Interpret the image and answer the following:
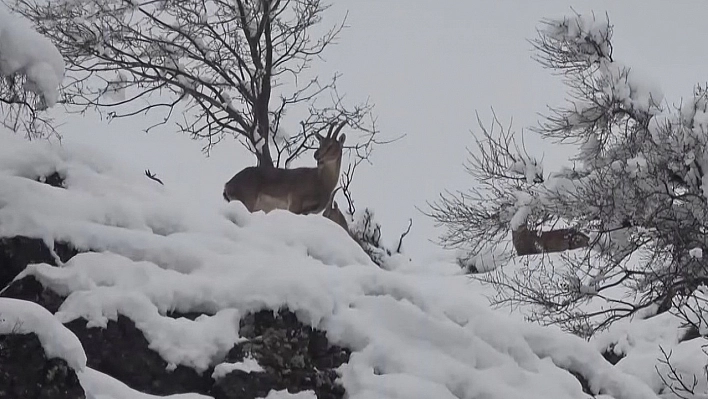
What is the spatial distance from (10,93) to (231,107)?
30.8 ft

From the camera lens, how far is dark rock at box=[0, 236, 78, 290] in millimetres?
6066

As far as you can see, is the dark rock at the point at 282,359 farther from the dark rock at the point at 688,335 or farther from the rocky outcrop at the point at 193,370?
the dark rock at the point at 688,335

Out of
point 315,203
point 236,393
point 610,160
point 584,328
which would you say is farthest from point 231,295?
point 610,160

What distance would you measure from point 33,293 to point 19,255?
0.44 m

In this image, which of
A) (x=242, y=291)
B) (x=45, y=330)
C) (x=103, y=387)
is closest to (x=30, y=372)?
(x=45, y=330)

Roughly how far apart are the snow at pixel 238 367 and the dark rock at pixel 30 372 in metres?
1.20

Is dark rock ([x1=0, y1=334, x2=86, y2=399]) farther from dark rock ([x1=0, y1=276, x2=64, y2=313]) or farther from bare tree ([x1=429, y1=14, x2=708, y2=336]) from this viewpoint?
bare tree ([x1=429, y1=14, x2=708, y2=336])

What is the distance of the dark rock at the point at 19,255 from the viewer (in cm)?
607

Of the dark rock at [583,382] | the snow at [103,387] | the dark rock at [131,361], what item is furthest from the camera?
the dark rock at [583,382]

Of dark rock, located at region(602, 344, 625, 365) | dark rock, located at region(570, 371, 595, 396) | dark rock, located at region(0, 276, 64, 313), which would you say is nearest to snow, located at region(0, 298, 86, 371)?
dark rock, located at region(0, 276, 64, 313)

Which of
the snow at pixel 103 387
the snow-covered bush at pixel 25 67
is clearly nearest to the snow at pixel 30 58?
the snow-covered bush at pixel 25 67

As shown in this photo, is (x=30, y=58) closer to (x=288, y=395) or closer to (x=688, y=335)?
(x=288, y=395)

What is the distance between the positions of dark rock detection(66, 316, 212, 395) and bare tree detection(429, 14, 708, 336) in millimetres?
6898

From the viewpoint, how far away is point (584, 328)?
480 inches
